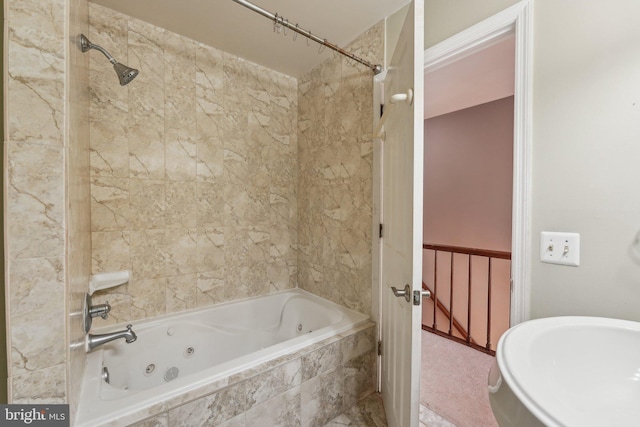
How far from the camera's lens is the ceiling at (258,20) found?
154 cm

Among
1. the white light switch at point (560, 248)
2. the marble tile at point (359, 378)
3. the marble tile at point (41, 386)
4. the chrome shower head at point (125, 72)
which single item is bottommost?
the marble tile at point (359, 378)

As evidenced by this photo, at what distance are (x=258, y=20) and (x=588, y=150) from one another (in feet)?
6.18

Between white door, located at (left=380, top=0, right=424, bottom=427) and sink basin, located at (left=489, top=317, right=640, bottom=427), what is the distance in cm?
36

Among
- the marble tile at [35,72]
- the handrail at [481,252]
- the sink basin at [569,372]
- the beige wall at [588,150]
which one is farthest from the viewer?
the handrail at [481,252]

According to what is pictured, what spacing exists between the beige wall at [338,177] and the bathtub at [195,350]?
9.2 inches

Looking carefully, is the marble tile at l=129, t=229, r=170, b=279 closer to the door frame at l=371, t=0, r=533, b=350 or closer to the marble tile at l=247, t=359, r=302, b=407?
the marble tile at l=247, t=359, r=302, b=407

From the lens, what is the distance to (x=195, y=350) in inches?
70.4

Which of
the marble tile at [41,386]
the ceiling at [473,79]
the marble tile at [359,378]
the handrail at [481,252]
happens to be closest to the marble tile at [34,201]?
the marble tile at [41,386]

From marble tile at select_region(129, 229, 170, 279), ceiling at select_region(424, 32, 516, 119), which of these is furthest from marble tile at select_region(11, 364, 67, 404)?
ceiling at select_region(424, 32, 516, 119)

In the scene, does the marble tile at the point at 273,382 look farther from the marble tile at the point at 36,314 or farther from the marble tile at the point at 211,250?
the marble tile at the point at 211,250

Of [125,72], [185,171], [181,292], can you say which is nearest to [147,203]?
[185,171]

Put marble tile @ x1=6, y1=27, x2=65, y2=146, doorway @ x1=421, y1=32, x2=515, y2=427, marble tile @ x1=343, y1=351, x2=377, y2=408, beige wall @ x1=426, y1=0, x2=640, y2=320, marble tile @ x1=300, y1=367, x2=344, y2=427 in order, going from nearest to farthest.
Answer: marble tile @ x1=6, y1=27, x2=65, y2=146 → beige wall @ x1=426, y1=0, x2=640, y2=320 → marble tile @ x1=300, y1=367, x2=344, y2=427 → marble tile @ x1=343, y1=351, x2=377, y2=408 → doorway @ x1=421, y1=32, x2=515, y2=427

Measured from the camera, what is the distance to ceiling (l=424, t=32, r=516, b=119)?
1626mm

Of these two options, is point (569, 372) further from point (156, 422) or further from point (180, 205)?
point (180, 205)
